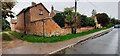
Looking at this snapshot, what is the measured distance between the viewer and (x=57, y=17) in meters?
42.9

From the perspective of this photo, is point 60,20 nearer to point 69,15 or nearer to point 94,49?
point 69,15

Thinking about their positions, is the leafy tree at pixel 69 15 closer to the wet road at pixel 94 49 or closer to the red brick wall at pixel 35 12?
the red brick wall at pixel 35 12

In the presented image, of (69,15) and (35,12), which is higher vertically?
(35,12)

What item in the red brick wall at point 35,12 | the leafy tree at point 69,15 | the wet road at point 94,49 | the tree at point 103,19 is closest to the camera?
the wet road at point 94,49

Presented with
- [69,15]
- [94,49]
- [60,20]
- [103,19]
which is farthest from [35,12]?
[103,19]

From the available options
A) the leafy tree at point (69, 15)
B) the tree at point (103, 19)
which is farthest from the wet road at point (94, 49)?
the tree at point (103, 19)

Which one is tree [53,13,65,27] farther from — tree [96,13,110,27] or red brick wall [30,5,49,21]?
tree [96,13,110,27]

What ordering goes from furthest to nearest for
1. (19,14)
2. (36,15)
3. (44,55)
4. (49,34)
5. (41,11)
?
(19,14), (41,11), (36,15), (49,34), (44,55)

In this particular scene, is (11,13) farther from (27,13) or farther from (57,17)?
(57,17)

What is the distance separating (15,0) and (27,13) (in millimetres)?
15792

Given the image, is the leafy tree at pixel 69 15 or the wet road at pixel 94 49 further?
the leafy tree at pixel 69 15

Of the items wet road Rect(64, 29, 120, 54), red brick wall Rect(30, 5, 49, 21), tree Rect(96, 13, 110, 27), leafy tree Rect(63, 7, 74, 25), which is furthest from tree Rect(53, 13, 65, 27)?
tree Rect(96, 13, 110, 27)

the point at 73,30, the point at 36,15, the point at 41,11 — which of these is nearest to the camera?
the point at 73,30

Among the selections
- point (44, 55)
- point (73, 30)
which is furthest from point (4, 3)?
point (73, 30)
